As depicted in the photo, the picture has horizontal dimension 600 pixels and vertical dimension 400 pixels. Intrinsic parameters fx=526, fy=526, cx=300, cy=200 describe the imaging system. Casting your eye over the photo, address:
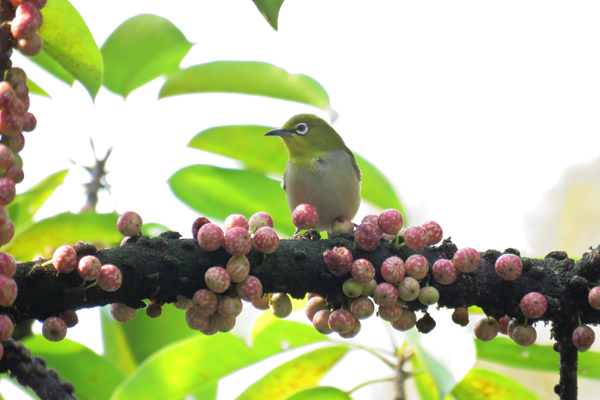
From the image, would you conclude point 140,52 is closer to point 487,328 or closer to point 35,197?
point 35,197

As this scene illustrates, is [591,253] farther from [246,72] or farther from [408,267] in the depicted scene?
[246,72]

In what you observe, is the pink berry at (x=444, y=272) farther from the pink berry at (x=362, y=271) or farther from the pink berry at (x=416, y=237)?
the pink berry at (x=362, y=271)

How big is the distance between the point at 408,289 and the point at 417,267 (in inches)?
2.9

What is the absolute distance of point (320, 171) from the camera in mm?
2932

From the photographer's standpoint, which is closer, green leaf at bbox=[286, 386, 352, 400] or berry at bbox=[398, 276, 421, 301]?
berry at bbox=[398, 276, 421, 301]

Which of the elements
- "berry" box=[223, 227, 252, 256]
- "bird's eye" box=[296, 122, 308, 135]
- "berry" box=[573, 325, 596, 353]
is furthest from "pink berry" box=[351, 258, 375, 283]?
"bird's eye" box=[296, 122, 308, 135]

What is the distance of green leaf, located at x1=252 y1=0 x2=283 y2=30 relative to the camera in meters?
1.45

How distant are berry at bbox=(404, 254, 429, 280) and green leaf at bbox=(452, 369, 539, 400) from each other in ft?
3.15

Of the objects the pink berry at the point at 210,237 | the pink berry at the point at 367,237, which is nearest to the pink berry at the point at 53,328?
the pink berry at the point at 210,237

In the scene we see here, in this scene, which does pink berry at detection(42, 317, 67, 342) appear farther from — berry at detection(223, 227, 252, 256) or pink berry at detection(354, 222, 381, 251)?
pink berry at detection(354, 222, 381, 251)

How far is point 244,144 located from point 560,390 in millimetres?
2157

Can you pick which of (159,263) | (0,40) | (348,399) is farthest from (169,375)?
(0,40)

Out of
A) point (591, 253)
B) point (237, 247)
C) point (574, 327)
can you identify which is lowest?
point (237, 247)

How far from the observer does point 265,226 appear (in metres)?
1.77
